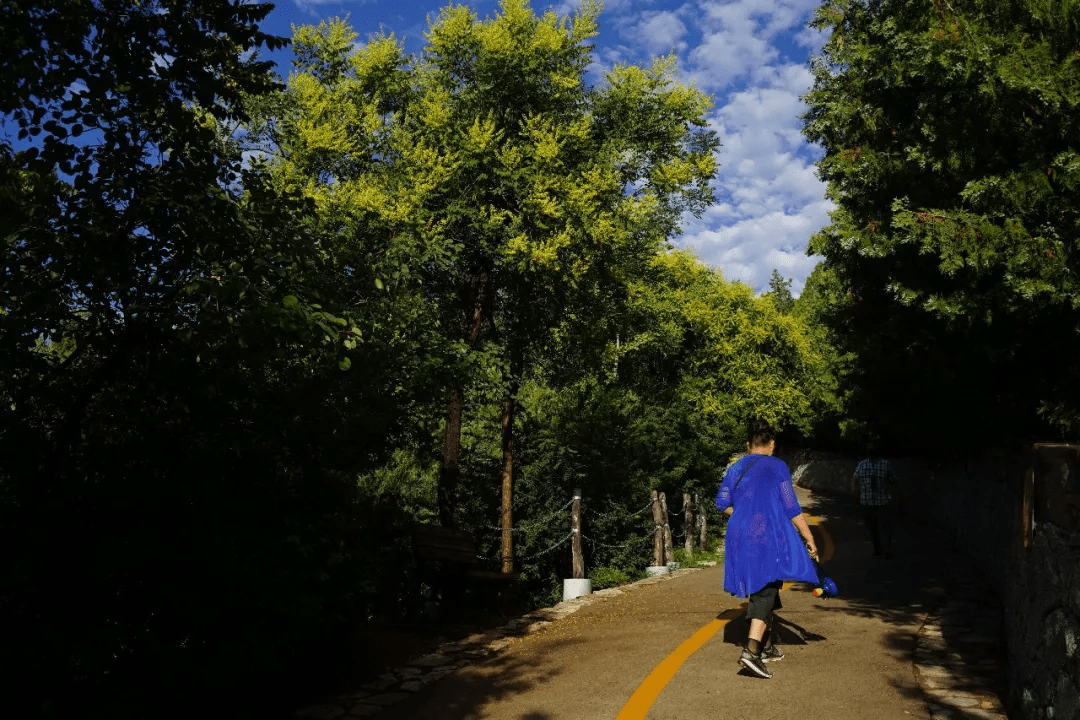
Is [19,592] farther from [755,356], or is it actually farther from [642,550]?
[755,356]

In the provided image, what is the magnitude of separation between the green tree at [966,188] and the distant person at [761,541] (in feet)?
8.39

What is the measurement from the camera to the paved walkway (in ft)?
18.2

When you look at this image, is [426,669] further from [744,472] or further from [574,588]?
[574,588]

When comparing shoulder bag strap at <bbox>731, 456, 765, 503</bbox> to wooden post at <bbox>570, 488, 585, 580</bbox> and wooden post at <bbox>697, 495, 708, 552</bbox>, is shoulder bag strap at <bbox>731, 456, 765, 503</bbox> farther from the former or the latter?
wooden post at <bbox>697, 495, 708, 552</bbox>

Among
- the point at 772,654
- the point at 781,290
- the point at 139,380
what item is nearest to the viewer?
the point at 139,380

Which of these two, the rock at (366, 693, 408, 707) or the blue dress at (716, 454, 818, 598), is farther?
the blue dress at (716, 454, 818, 598)

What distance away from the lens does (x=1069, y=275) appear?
710cm

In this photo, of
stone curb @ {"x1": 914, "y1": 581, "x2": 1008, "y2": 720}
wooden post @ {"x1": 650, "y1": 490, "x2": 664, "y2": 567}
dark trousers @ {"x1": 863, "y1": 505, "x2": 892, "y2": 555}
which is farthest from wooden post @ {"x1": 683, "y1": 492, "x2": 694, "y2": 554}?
stone curb @ {"x1": 914, "y1": 581, "x2": 1008, "y2": 720}

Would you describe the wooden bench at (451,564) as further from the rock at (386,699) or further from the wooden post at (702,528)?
the wooden post at (702,528)

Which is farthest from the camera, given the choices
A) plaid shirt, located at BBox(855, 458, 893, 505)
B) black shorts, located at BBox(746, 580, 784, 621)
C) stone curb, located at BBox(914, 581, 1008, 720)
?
plaid shirt, located at BBox(855, 458, 893, 505)

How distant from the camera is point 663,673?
642 centimetres

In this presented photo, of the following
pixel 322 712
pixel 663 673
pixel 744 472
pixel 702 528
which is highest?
pixel 744 472

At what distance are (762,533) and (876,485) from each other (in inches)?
318

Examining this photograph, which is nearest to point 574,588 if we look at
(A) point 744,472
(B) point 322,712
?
(A) point 744,472
